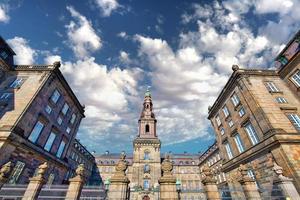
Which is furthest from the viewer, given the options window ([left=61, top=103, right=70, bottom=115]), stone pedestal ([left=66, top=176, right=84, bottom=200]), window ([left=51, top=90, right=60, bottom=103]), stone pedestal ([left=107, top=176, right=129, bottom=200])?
window ([left=61, top=103, right=70, bottom=115])

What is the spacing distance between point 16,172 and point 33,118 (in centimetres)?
567

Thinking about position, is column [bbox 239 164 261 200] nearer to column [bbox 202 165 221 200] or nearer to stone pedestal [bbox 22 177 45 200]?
column [bbox 202 165 221 200]

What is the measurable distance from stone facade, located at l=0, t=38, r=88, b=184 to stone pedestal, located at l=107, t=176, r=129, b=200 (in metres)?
12.3

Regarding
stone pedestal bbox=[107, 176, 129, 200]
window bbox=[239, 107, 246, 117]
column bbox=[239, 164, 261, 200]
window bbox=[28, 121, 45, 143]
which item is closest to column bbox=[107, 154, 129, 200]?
stone pedestal bbox=[107, 176, 129, 200]

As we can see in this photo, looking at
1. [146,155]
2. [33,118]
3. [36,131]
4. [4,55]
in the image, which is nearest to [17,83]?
[4,55]

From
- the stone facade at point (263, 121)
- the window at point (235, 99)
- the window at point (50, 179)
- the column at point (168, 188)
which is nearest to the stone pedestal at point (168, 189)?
the column at point (168, 188)

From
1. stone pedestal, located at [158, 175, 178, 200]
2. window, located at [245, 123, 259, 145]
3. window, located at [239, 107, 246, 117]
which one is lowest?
stone pedestal, located at [158, 175, 178, 200]

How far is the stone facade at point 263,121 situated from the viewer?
15.2 meters

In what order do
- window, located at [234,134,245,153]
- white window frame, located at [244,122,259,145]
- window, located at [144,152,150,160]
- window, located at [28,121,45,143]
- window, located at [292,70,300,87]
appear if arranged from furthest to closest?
1. window, located at [144,152,150,160]
2. window, located at [234,134,245,153]
3. window, located at [292,70,300,87]
4. window, located at [28,121,45,143]
5. white window frame, located at [244,122,259,145]

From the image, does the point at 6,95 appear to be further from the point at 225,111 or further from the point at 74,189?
→ the point at 225,111

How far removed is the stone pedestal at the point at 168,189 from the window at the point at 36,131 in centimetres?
1697

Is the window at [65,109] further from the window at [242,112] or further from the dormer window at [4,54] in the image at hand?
the window at [242,112]

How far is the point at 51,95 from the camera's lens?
72.9 ft

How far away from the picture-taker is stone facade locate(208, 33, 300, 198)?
49.8 ft
